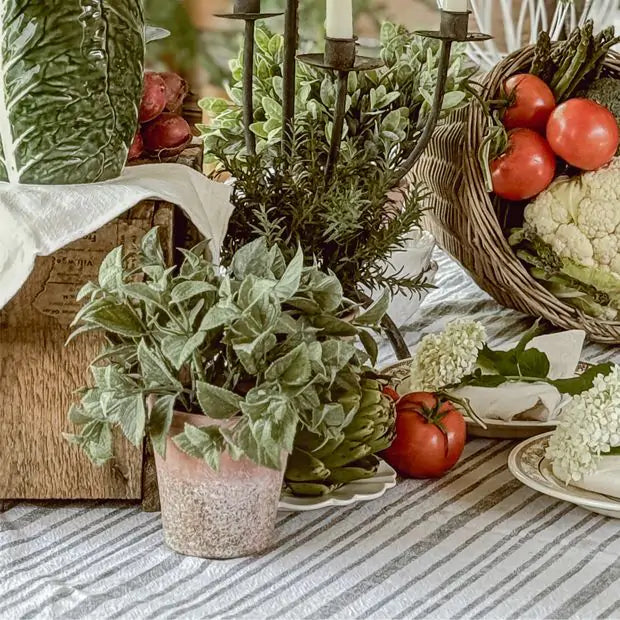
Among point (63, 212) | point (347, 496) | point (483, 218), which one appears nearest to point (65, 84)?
point (63, 212)

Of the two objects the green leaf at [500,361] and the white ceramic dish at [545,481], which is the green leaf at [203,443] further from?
the green leaf at [500,361]

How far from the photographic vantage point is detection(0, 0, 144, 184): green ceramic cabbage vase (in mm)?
869

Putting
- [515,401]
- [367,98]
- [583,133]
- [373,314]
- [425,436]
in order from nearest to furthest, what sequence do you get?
1. [373,314]
2. [425,436]
3. [515,401]
4. [367,98]
5. [583,133]

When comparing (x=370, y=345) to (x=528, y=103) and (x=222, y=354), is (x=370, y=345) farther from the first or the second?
(x=528, y=103)

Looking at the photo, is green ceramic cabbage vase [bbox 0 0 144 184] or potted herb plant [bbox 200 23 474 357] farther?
potted herb plant [bbox 200 23 474 357]

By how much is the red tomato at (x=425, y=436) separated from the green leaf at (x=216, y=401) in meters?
0.26

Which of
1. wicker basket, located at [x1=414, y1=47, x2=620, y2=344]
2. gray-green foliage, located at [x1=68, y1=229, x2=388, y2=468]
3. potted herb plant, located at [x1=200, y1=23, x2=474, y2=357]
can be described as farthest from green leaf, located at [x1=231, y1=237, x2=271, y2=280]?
wicker basket, located at [x1=414, y1=47, x2=620, y2=344]

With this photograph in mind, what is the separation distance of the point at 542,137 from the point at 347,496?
694mm

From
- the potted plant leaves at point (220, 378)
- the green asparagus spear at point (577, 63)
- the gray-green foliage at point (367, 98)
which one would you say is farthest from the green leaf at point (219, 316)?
the green asparagus spear at point (577, 63)

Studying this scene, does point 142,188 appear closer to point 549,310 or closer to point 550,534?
point 550,534

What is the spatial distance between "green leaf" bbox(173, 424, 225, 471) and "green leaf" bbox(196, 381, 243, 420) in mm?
13

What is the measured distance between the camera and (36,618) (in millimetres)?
784

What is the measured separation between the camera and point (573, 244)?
1.44 metres

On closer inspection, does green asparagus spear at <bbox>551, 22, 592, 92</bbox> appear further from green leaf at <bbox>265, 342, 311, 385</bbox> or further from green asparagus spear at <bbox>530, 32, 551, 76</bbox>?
green leaf at <bbox>265, 342, 311, 385</bbox>
